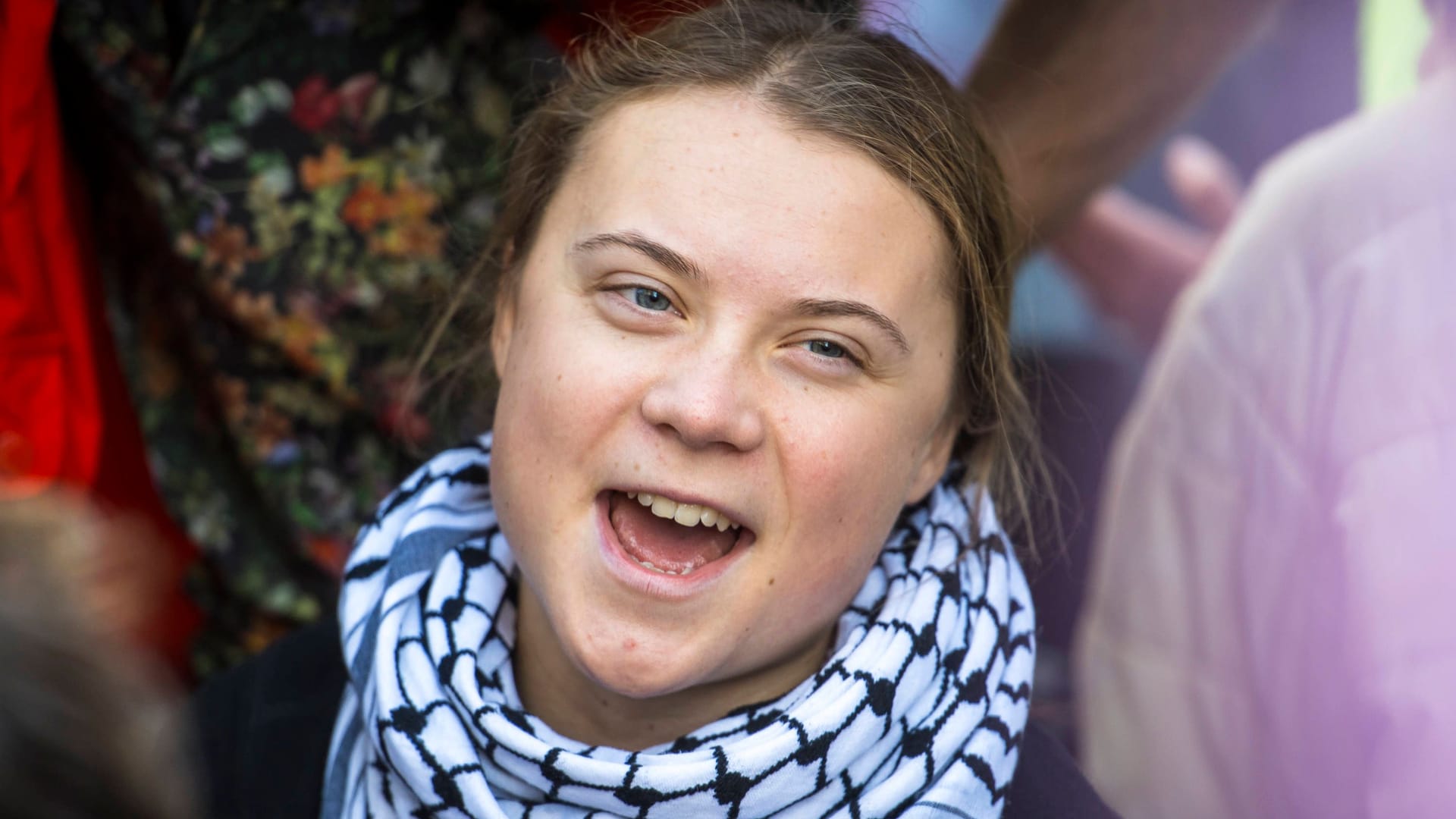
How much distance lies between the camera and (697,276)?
1.26 m

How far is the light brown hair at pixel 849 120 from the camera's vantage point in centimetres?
135

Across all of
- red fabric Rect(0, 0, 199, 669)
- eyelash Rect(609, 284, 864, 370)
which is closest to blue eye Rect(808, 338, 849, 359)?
eyelash Rect(609, 284, 864, 370)

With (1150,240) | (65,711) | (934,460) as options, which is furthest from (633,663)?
(1150,240)

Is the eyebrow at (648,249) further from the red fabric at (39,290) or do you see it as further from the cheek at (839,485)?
the red fabric at (39,290)

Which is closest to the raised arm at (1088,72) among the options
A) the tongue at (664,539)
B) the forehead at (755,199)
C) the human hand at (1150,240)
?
the human hand at (1150,240)

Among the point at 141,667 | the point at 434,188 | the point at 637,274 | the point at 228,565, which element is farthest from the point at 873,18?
the point at 228,565

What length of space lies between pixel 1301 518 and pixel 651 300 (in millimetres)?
1108

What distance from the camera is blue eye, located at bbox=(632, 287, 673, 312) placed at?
1292 millimetres

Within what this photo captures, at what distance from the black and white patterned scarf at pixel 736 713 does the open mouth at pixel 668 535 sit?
0.58 ft

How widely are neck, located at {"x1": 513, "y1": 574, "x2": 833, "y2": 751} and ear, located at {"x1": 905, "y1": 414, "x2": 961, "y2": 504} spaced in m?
0.21

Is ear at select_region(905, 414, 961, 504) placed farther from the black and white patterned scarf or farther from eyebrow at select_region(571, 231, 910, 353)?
eyebrow at select_region(571, 231, 910, 353)

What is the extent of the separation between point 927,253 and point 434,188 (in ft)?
3.03

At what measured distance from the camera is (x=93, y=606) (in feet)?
2.68

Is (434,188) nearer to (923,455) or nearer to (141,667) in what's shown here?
(923,455)
